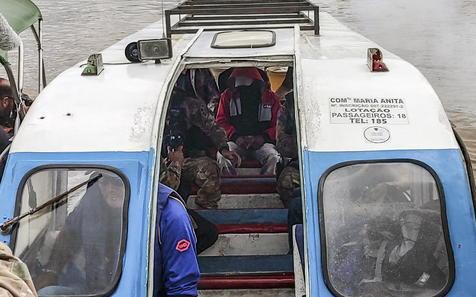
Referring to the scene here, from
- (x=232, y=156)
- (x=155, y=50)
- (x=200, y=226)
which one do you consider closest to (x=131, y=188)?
(x=155, y=50)

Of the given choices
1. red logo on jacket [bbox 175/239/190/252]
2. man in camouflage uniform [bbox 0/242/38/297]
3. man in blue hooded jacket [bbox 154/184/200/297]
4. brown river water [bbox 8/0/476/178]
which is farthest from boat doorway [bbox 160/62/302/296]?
brown river water [bbox 8/0/476/178]

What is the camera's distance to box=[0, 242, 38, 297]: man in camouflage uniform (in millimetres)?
1617

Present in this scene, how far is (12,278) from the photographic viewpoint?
1.67 meters

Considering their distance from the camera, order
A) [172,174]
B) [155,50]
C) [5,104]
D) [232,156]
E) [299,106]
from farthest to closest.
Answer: [232,156] < [5,104] < [172,174] < [155,50] < [299,106]

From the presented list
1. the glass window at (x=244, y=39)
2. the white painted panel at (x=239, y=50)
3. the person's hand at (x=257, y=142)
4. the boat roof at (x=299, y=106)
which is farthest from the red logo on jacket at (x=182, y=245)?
the person's hand at (x=257, y=142)

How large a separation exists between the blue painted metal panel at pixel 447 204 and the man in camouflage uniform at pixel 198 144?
85.5 inches

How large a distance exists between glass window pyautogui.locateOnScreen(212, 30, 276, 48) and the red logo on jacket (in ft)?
5.69

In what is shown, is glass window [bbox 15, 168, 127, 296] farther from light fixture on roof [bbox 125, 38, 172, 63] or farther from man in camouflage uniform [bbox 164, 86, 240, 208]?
man in camouflage uniform [bbox 164, 86, 240, 208]

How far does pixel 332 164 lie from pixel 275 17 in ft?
11.3

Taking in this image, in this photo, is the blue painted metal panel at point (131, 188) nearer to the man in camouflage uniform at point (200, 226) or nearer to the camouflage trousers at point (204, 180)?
the man in camouflage uniform at point (200, 226)

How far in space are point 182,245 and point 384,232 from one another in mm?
1022

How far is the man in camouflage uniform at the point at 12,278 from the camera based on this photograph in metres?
1.62

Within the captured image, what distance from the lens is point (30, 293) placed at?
1699 millimetres

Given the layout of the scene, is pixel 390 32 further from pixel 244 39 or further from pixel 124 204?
pixel 124 204
